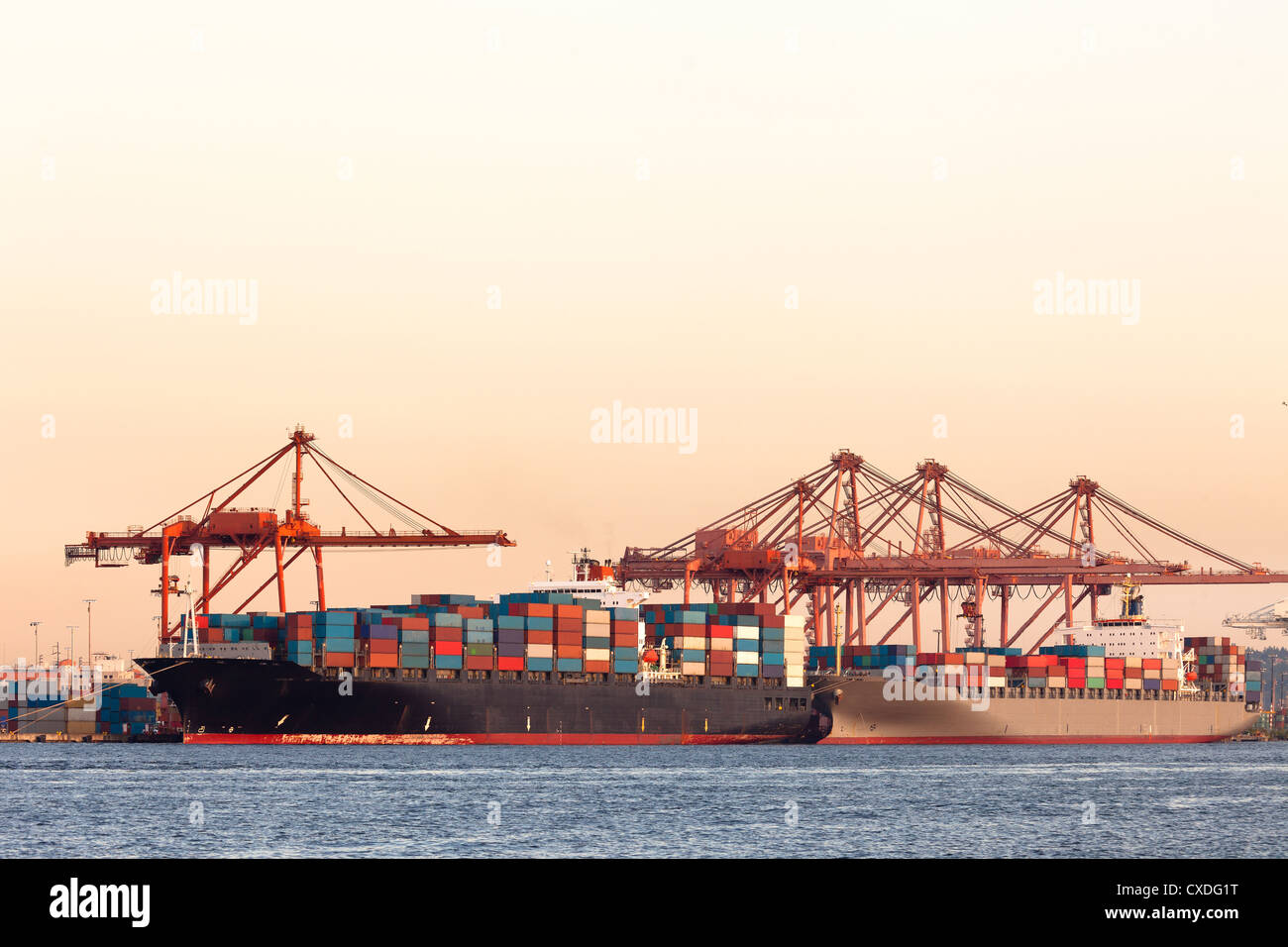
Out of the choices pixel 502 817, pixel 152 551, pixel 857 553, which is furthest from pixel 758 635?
pixel 502 817

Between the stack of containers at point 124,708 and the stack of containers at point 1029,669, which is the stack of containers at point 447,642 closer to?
the stack of containers at point 1029,669

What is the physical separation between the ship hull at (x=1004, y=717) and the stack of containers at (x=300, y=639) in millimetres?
36553

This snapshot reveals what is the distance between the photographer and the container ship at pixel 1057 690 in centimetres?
10612

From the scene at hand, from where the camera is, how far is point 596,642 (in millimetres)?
92625

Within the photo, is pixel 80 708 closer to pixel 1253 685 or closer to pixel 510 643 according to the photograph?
pixel 510 643

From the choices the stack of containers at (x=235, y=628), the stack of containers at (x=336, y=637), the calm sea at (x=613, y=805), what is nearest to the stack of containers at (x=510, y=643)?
the calm sea at (x=613, y=805)

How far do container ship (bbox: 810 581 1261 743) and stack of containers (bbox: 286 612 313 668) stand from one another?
36442 mm

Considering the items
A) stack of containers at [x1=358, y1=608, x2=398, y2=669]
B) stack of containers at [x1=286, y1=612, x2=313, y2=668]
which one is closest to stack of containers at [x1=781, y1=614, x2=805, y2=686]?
stack of containers at [x1=358, y1=608, x2=398, y2=669]

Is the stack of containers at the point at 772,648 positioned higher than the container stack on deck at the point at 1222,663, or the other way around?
the stack of containers at the point at 772,648

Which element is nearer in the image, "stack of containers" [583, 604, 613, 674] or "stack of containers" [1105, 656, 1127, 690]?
"stack of containers" [583, 604, 613, 674]

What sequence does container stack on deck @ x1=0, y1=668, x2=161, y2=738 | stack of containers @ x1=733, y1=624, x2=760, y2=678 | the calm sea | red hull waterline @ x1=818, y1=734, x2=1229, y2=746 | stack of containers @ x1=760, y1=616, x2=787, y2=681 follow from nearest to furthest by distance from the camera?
the calm sea, stack of containers @ x1=733, y1=624, x2=760, y2=678, stack of containers @ x1=760, y1=616, x2=787, y2=681, red hull waterline @ x1=818, y1=734, x2=1229, y2=746, container stack on deck @ x1=0, y1=668, x2=161, y2=738

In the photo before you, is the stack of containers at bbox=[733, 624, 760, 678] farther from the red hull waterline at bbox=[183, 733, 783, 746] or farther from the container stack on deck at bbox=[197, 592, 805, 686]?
the red hull waterline at bbox=[183, 733, 783, 746]

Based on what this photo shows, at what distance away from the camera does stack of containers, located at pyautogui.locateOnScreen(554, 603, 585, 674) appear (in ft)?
300

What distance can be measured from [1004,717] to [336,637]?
52.0 m
